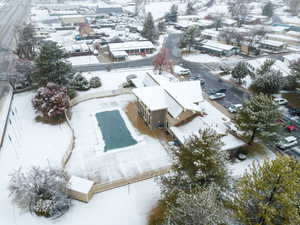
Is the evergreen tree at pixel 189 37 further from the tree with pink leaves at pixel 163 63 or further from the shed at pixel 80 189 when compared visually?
the shed at pixel 80 189

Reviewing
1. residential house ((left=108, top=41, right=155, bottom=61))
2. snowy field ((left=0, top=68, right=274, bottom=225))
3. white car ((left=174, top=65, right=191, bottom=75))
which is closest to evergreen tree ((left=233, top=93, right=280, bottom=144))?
snowy field ((left=0, top=68, right=274, bottom=225))

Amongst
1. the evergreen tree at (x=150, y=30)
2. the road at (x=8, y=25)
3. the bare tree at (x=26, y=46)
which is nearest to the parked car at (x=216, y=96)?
the evergreen tree at (x=150, y=30)

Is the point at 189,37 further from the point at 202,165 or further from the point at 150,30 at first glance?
the point at 202,165

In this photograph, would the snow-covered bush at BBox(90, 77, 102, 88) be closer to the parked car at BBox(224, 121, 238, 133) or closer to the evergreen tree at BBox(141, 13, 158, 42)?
the parked car at BBox(224, 121, 238, 133)

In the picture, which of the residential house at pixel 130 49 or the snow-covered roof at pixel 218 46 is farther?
the snow-covered roof at pixel 218 46

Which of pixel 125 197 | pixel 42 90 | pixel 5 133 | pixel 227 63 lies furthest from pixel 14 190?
pixel 227 63

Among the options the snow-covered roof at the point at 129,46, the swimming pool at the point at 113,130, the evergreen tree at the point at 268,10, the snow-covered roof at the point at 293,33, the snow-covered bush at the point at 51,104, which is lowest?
the swimming pool at the point at 113,130
